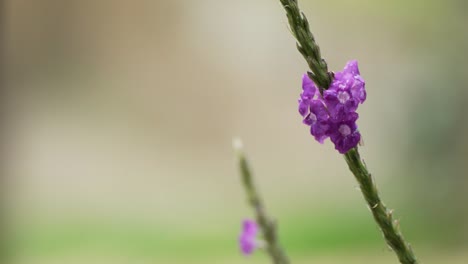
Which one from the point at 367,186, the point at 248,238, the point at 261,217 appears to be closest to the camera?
the point at 367,186

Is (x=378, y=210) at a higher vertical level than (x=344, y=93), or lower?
lower

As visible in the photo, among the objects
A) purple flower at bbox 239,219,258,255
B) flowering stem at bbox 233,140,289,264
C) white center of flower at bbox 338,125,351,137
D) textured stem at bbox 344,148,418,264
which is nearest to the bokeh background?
purple flower at bbox 239,219,258,255

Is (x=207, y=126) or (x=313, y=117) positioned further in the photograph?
(x=207, y=126)

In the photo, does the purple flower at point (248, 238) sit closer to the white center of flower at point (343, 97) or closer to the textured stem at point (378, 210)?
the textured stem at point (378, 210)

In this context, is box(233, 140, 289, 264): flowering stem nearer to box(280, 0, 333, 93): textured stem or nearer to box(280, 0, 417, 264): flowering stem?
box(280, 0, 417, 264): flowering stem

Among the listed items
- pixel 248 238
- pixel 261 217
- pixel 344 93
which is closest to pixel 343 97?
pixel 344 93

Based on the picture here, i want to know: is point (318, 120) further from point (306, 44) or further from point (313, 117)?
point (306, 44)

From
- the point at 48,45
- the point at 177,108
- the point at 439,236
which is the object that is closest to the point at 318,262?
the point at 439,236
